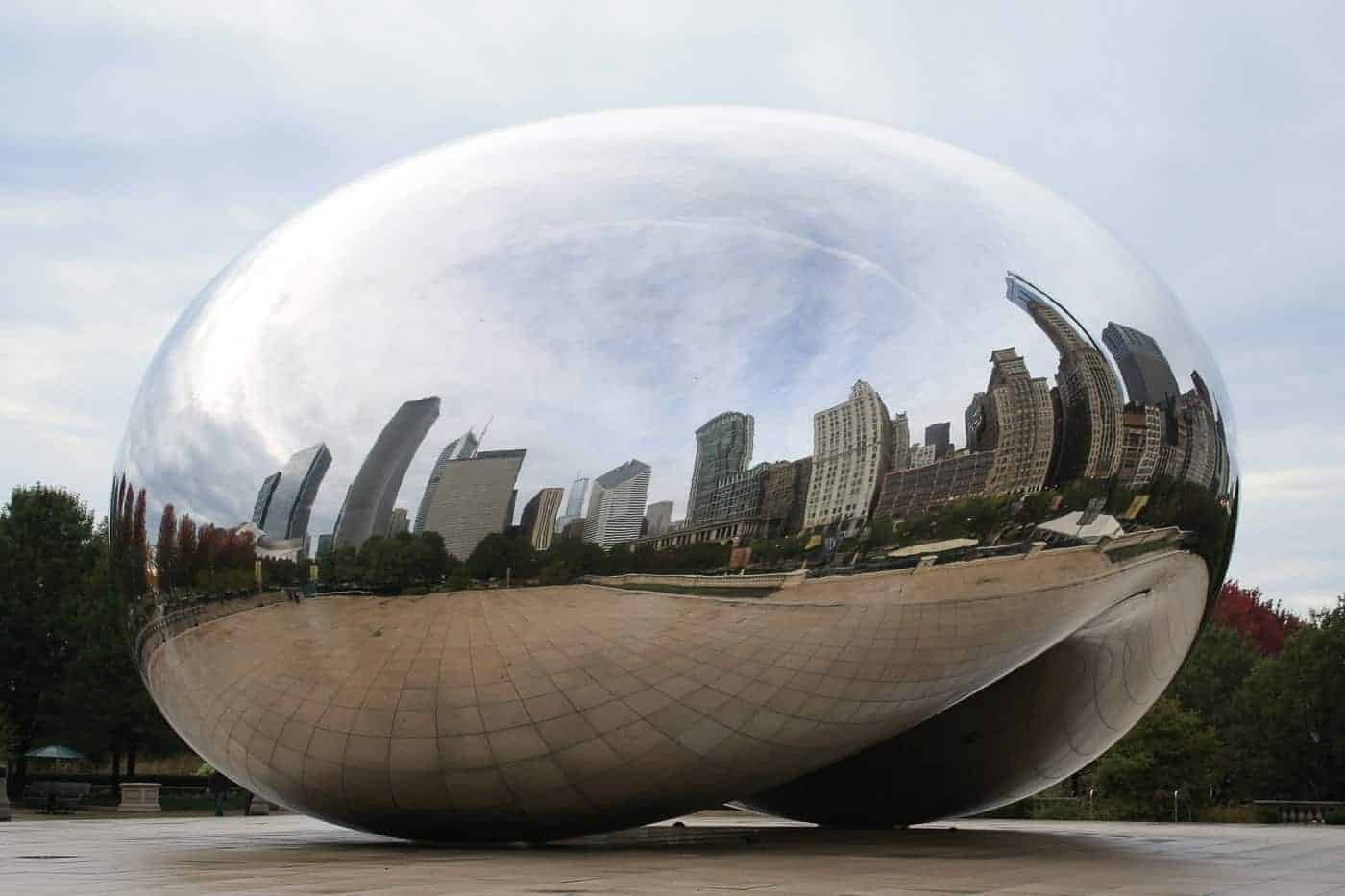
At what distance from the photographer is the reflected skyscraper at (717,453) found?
9961mm

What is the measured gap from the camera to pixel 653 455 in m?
9.97

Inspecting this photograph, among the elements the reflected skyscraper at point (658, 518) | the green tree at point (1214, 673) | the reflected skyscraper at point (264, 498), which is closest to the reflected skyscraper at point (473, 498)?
the reflected skyscraper at point (658, 518)

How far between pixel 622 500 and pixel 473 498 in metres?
0.96

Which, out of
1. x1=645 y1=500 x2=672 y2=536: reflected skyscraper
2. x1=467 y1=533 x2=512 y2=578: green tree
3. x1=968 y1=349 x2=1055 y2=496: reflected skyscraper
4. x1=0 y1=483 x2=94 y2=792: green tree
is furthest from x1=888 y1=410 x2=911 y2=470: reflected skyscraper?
x1=0 y1=483 x2=94 y2=792: green tree

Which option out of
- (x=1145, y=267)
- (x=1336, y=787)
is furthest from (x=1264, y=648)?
(x=1145, y=267)

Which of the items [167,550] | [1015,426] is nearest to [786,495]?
[1015,426]

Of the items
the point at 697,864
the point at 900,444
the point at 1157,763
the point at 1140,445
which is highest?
the point at 1140,445

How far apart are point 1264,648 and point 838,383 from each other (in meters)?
67.9

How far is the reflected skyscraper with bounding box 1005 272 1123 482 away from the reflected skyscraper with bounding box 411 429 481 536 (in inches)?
160

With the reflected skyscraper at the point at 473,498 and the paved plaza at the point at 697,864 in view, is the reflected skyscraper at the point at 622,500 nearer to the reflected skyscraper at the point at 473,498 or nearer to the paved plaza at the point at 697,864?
the reflected skyscraper at the point at 473,498

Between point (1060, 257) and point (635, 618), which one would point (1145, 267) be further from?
point (635, 618)

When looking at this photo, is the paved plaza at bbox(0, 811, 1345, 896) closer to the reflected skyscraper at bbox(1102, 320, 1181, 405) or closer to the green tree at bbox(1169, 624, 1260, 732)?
the reflected skyscraper at bbox(1102, 320, 1181, 405)

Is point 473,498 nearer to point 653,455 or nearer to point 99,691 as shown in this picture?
point 653,455

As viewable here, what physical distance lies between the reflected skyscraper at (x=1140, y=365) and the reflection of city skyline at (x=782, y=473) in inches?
17.5
